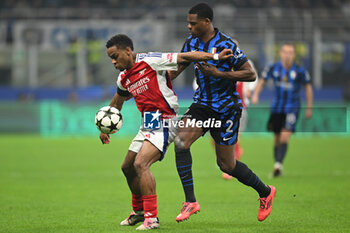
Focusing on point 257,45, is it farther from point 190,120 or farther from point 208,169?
point 190,120

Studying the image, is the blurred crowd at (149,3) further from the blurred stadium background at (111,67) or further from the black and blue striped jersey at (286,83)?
the black and blue striped jersey at (286,83)

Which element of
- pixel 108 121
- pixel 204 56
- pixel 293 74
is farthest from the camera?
pixel 293 74

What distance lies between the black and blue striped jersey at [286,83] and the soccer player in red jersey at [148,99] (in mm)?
5623

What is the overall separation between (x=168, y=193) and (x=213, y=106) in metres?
3.20

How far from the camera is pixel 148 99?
19.5 ft

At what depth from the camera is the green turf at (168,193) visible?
626cm

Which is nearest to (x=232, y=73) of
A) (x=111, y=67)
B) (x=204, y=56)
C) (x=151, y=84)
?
(x=204, y=56)

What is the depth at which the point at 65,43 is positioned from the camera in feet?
75.4

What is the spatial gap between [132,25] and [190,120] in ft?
57.0

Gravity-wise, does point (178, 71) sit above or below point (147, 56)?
below

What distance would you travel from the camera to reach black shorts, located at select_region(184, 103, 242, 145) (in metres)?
6.09

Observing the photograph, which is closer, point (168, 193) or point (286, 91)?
point (168, 193)

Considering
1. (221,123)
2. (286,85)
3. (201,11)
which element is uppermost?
(201,11)

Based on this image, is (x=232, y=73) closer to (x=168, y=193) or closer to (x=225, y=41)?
(x=225, y=41)
